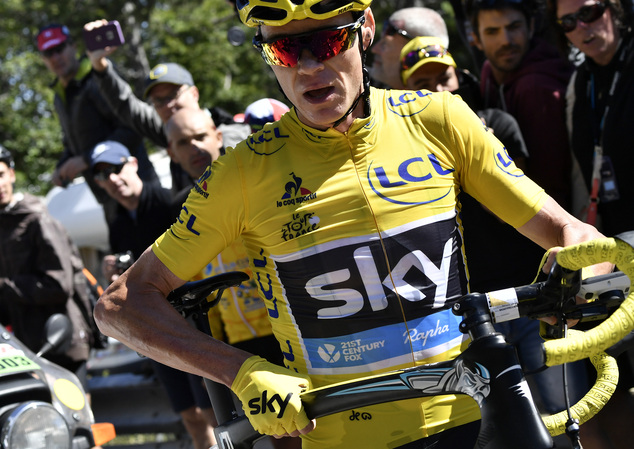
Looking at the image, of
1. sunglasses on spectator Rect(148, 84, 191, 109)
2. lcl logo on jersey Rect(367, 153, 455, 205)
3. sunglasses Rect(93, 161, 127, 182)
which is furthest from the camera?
sunglasses on spectator Rect(148, 84, 191, 109)

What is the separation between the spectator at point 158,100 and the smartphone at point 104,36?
1.7 inches

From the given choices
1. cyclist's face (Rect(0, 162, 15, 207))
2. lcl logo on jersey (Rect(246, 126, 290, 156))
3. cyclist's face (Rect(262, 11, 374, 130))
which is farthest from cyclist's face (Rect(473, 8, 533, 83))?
cyclist's face (Rect(0, 162, 15, 207))

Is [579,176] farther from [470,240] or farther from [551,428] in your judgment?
[551,428]

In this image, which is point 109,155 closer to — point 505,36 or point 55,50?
point 55,50

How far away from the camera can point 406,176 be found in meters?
2.16

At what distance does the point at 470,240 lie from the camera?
3.46 metres

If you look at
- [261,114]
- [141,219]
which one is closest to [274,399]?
[261,114]

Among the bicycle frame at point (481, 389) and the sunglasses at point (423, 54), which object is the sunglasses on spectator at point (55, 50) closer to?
the sunglasses at point (423, 54)

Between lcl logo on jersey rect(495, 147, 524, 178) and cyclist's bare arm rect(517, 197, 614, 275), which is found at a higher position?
lcl logo on jersey rect(495, 147, 524, 178)

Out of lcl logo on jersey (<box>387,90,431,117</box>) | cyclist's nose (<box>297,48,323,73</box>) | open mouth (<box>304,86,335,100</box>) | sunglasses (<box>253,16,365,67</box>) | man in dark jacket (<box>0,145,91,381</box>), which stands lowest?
man in dark jacket (<box>0,145,91,381</box>)

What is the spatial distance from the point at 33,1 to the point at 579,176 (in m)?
16.0

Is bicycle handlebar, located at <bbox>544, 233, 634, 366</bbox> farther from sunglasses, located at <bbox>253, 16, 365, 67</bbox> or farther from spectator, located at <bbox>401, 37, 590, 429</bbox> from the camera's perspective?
spectator, located at <bbox>401, 37, 590, 429</bbox>

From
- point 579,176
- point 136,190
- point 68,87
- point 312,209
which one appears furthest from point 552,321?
point 68,87

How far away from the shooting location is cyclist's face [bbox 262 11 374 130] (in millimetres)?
2119
